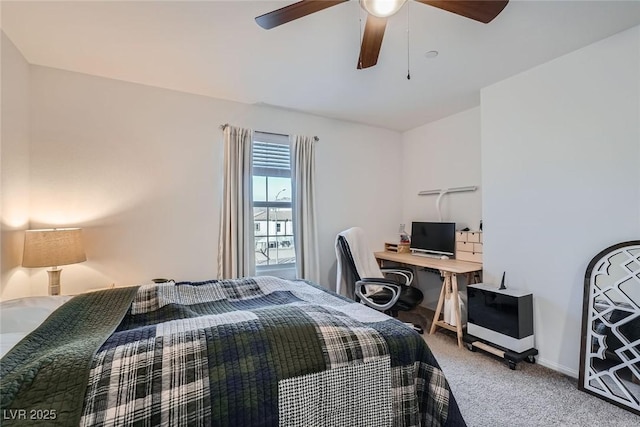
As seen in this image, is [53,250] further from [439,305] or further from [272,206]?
[439,305]

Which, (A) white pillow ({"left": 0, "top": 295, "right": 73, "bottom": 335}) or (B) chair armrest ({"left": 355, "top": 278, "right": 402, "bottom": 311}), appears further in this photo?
(B) chair armrest ({"left": 355, "top": 278, "right": 402, "bottom": 311})

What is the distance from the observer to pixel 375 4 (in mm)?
1383

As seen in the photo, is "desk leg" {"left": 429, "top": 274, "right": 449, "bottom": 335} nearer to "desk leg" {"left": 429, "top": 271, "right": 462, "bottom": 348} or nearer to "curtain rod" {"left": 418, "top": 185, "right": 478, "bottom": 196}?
"desk leg" {"left": 429, "top": 271, "right": 462, "bottom": 348}

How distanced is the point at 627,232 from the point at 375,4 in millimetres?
2194

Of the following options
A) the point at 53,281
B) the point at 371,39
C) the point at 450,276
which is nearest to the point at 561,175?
the point at 450,276

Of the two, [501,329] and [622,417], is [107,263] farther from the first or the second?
[622,417]

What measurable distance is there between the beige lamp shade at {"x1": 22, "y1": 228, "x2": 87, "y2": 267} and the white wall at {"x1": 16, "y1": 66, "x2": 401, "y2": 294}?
0.34 meters

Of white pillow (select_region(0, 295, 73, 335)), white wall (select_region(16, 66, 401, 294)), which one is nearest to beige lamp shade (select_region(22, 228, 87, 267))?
white wall (select_region(16, 66, 401, 294))

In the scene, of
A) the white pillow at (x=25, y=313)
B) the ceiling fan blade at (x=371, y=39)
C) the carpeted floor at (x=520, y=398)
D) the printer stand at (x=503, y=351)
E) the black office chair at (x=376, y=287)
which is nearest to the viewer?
the white pillow at (x=25, y=313)

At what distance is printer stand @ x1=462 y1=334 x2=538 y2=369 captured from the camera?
7.54 ft

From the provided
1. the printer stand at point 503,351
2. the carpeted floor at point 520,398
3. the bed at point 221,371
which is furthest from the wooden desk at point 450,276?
the bed at point 221,371

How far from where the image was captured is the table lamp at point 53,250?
1.98 metres

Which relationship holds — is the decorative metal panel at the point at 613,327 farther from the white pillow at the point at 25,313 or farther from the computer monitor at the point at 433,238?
the white pillow at the point at 25,313

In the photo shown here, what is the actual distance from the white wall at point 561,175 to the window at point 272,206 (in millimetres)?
2053
